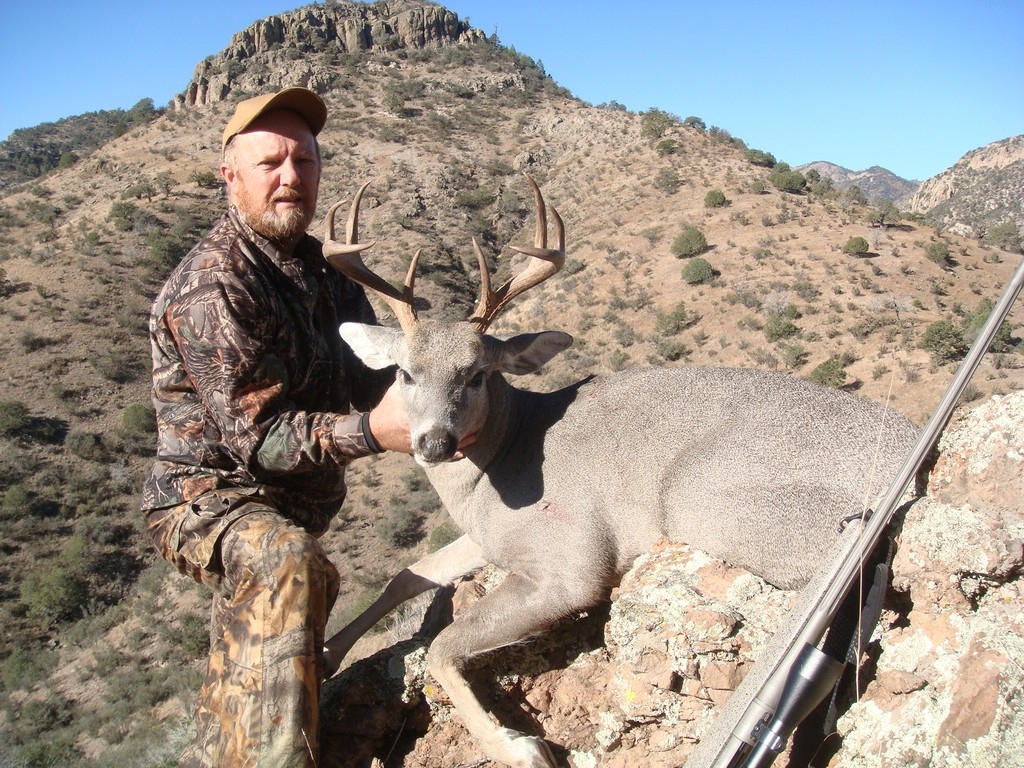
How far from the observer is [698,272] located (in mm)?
22438

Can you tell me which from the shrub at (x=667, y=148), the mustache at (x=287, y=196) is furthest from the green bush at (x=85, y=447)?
the shrub at (x=667, y=148)

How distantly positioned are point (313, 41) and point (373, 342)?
6600cm

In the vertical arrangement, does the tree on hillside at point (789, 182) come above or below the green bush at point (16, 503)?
above

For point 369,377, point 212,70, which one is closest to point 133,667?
point 369,377

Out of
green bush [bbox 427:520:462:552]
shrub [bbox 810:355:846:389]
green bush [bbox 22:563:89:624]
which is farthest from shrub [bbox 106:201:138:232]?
shrub [bbox 810:355:846:389]

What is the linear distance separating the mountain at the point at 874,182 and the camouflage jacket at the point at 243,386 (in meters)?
94.6

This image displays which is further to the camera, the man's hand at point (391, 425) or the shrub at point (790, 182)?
the shrub at point (790, 182)

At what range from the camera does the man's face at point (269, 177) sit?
3.89 metres

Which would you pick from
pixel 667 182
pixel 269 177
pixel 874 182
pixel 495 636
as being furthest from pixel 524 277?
pixel 874 182

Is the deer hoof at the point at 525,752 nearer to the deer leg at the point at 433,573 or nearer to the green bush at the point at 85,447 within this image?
the deer leg at the point at 433,573

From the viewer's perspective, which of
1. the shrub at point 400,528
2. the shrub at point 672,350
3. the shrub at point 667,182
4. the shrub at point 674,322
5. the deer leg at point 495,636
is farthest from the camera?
the shrub at point 667,182

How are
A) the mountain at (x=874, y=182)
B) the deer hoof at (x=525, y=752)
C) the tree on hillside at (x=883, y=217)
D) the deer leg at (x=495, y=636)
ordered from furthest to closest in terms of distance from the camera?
1. the mountain at (x=874, y=182)
2. the tree on hillside at (x=883, y=217)
3. the deer leg at (x=495, y=636)
4. the deer hoof at (x=525, y=752)

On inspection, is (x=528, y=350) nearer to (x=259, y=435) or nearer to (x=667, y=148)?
(x=259, y=435)

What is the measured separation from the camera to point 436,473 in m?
4.42
